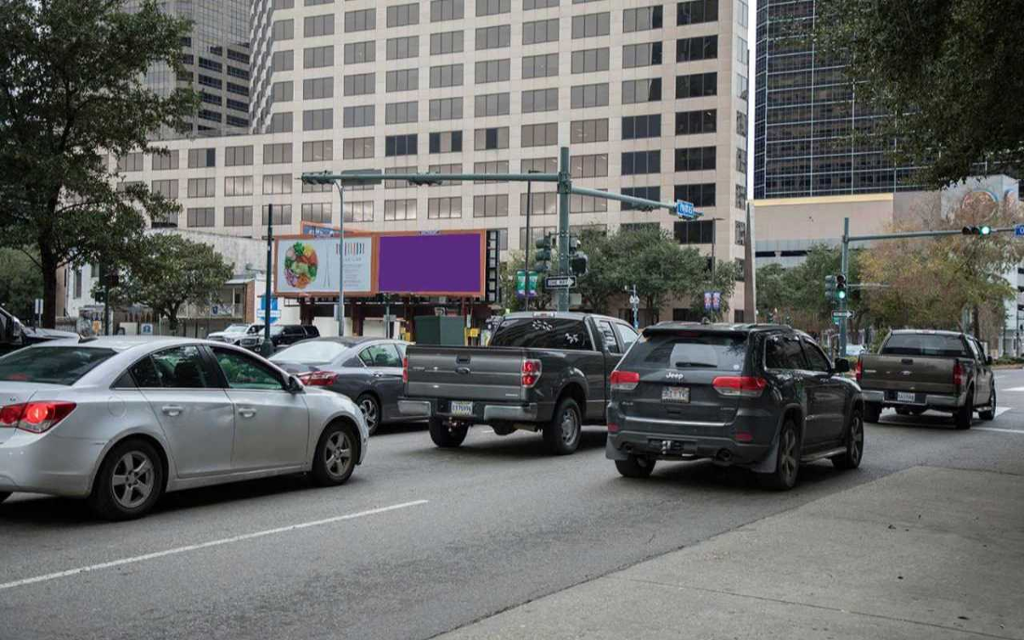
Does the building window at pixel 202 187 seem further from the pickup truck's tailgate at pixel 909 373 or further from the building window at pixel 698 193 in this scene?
the pickup truck's tailgate at pixel 909 373

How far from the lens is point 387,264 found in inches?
2640

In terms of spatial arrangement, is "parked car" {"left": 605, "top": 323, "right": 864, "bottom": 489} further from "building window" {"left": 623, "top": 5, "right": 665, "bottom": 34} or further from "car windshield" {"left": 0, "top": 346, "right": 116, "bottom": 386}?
"building window" {"left": 623, "top": 5, "right": 665, "bottom": 34}

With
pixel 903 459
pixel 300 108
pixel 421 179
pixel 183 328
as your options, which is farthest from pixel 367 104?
pixel 903 459

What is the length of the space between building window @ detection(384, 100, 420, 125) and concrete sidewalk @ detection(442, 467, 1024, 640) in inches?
3466

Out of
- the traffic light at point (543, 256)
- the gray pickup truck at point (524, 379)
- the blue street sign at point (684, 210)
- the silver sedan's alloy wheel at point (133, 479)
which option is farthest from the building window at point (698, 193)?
the silver sedan's alloy wheel at point (133, 479)

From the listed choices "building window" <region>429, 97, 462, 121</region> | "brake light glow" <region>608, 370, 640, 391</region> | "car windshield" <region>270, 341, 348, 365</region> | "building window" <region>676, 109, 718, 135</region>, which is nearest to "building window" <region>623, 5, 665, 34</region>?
"building window" <region>676, 109, 718, 135</region>

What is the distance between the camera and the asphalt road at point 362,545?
5855mm

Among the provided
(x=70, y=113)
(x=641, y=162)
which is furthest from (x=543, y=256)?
(x=641, y=162)

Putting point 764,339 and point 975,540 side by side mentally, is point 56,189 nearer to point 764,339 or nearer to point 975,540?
point 764,339

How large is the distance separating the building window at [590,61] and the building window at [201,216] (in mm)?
39663

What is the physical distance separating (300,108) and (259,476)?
307ft

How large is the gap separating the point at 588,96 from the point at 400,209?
816 inches

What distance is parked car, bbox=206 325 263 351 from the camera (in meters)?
49.3

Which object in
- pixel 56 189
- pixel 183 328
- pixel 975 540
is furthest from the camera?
pixel 183 328
